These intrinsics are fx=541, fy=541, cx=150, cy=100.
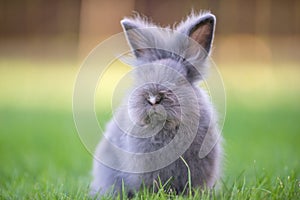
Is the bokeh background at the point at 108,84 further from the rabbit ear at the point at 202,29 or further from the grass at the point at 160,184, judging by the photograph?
the rabbit ear at the point at 202,29

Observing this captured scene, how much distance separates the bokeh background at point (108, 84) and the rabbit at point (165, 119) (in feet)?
1.01

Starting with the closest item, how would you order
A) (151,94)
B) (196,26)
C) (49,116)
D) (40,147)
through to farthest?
(151,94)
(196,26)
(40,147)
(49,116)

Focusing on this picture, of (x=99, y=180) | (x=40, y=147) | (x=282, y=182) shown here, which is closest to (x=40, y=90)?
(x=40, y=147)

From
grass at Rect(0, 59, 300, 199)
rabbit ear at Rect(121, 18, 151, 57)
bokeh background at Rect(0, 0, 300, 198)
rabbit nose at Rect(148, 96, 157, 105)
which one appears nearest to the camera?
rabbit nose at Rect(148, 96, 157, 105)

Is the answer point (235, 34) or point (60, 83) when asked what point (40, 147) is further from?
point (235, 34)

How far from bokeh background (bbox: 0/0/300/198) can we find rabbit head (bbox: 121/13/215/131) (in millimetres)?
629

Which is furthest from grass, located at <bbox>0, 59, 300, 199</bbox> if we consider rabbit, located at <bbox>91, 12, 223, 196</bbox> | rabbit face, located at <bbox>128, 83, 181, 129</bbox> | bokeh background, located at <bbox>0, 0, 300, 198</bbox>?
rabbit face, located at <bbox>128, 83, 181, 129</bbox>

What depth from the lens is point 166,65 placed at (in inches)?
126

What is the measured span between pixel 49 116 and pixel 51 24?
8957 mm

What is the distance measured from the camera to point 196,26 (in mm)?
3322

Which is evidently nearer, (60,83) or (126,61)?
(126,61)

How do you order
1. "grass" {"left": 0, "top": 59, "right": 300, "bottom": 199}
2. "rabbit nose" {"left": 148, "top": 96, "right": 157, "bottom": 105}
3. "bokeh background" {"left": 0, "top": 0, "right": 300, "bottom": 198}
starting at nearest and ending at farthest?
"rabbit nose" {"left": 148, "top": 96, "right": 157, "bottom": 105}
"grass" {"left": 0, "top": 59, "right": 300, "bottom": 199}
"bokeh background" {"left": 0, "top": 0, "right": 300, "bottom": 198}

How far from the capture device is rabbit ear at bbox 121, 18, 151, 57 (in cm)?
343

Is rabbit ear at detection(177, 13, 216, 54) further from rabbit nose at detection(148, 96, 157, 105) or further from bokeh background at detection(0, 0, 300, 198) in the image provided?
bokeh background at detection(0, 0, 300, 198)
